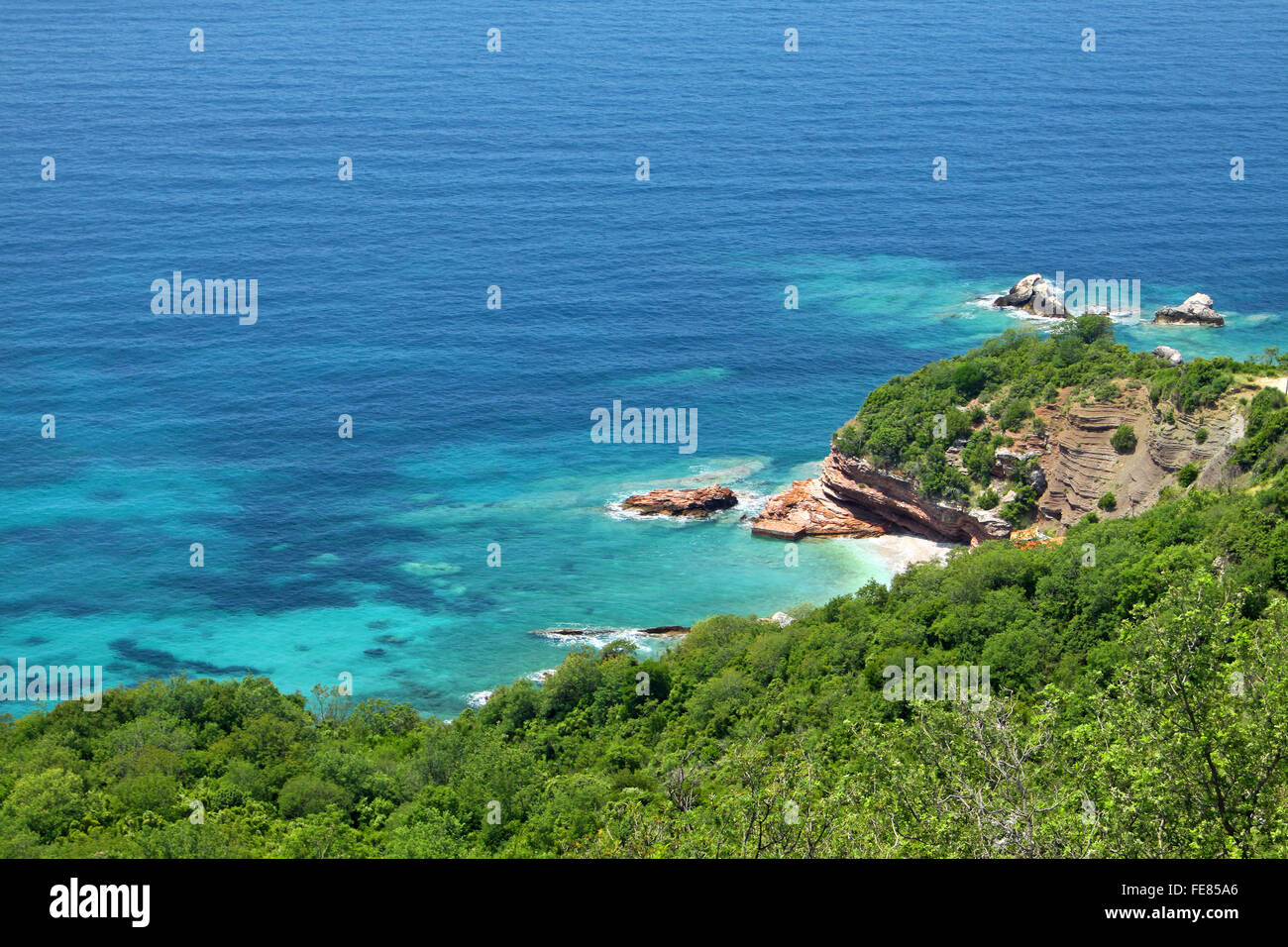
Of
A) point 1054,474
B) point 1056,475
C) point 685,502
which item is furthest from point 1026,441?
point 685,502

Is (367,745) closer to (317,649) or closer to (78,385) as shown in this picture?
(317,649)

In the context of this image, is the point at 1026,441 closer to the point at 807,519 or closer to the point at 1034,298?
the point at 807,519

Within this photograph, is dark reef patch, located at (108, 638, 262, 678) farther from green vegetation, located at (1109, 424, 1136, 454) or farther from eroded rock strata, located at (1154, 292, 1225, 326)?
eroded rock strata, located at (1154, 292, 1225, 326)

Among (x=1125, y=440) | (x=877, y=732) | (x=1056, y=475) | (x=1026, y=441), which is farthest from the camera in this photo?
(x=1026, y=441)

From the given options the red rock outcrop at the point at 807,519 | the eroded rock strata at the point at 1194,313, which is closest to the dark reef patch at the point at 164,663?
the red rock outcrop at the point at 807,519

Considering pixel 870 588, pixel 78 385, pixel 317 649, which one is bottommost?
pixel 317 649

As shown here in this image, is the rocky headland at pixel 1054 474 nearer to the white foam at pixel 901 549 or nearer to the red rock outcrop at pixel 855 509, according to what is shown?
the red rock outcrop at pixel 855 509
